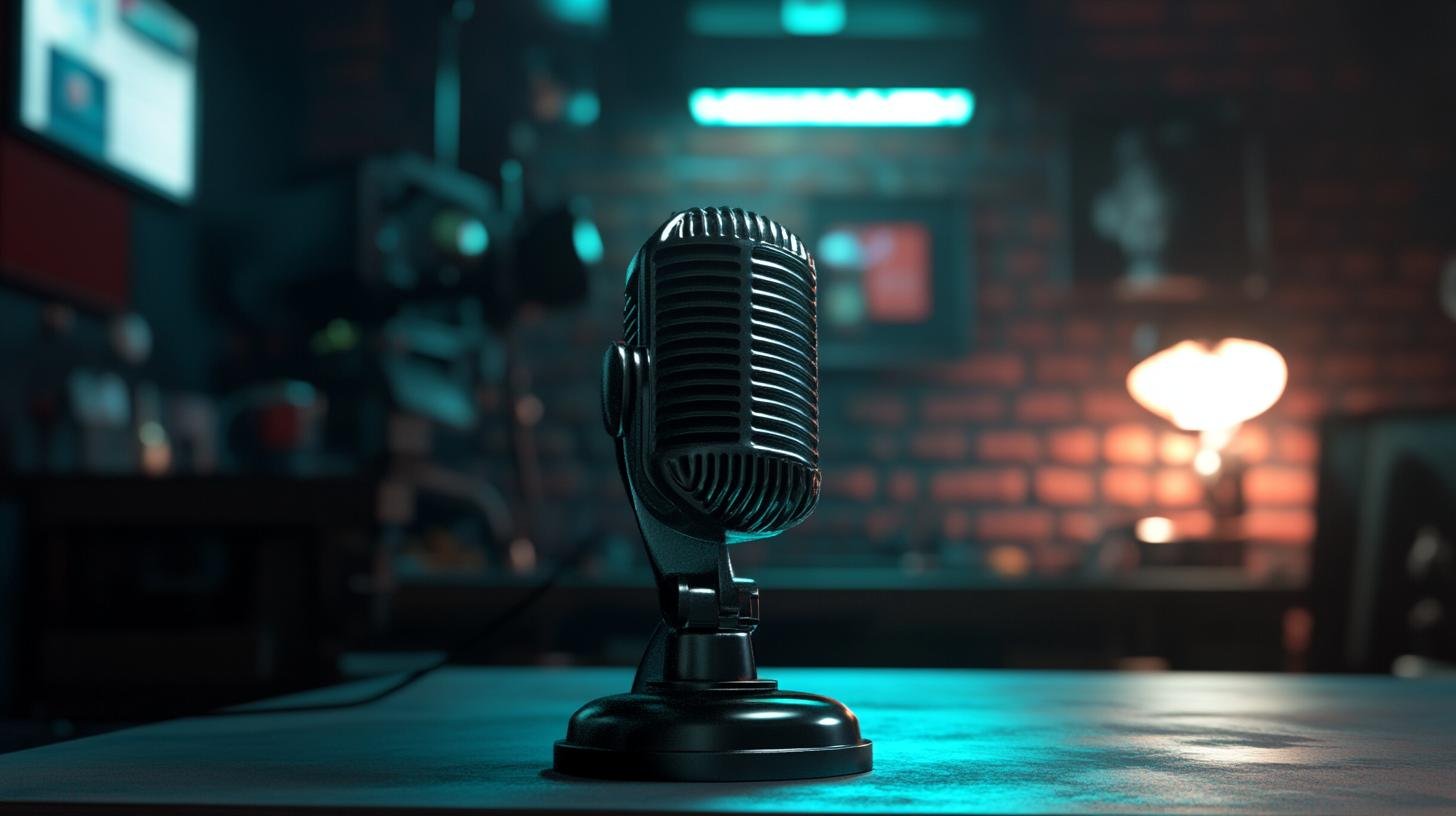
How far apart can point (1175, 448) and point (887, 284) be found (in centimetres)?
83

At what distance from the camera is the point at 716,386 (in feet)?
2.13

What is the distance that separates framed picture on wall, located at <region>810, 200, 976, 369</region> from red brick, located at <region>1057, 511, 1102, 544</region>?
49 centimetres

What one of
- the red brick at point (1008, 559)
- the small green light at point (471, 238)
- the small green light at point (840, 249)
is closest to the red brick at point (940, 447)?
the red brick at point (1008, 559)

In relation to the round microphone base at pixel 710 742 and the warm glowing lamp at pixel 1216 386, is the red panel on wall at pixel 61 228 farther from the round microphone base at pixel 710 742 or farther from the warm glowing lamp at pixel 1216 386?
the warm glowing lamp at pixel 1216 386

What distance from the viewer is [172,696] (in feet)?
4.99

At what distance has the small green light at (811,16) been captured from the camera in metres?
3.71

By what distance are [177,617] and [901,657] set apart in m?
1.22

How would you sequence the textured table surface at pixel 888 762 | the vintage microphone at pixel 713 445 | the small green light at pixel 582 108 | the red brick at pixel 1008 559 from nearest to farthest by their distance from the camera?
the textured table surface at pixel 888 762, the vintage microphone at pixel 713 445, the small green light at pixel 582 108, the red brick at pixel 1008 559

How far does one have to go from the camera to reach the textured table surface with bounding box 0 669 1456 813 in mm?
504

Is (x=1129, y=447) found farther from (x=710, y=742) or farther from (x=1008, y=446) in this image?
(x=710, y=742)

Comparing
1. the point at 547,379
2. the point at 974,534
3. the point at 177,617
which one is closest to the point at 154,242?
the point at 547,379

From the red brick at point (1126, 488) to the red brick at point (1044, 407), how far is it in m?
0.18

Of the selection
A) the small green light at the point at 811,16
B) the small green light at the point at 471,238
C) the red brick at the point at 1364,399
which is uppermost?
the small green light at the point at 811,16

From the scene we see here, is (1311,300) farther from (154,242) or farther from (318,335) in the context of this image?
(154,242)
